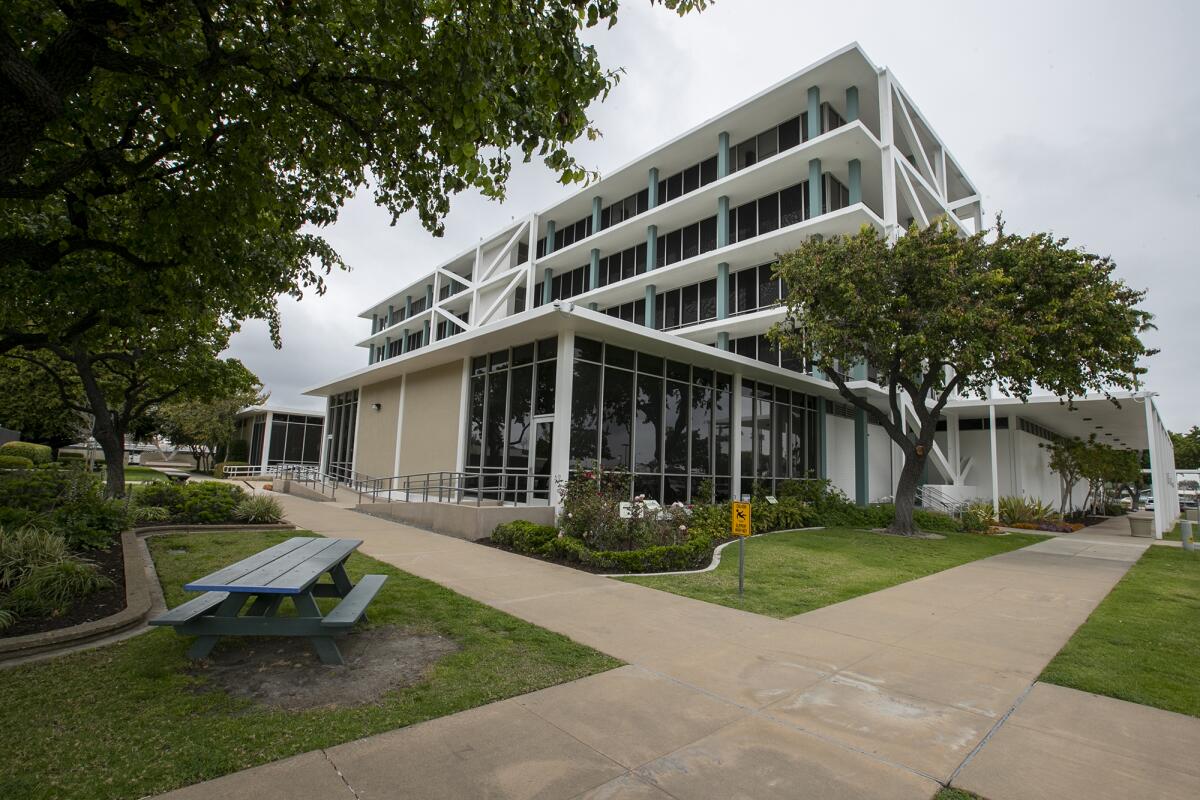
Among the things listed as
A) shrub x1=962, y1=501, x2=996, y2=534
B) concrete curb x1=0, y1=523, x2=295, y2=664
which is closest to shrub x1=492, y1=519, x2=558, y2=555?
concrete curb x1=0, y1=523, x2=295, y2=664

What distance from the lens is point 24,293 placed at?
792 centimetres

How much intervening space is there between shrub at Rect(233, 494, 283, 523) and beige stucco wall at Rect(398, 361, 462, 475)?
5.21m

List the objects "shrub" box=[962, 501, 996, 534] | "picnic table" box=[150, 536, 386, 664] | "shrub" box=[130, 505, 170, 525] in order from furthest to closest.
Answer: "shrub" box=[962, 501, 996, 534] → "shrub" box=[130, 505, 170, 525] → "picnic table" box=[150, 536, 386, 664]

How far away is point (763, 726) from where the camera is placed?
397cm

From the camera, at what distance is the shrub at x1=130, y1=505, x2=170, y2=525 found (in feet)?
36.9

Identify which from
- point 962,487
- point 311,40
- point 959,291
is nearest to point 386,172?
point 311,40

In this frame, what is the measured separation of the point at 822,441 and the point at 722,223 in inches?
384

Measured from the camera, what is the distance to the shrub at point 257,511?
43.0 feet

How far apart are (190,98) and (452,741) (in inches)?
234

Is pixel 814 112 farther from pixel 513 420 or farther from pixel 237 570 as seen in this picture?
pixel 237 570

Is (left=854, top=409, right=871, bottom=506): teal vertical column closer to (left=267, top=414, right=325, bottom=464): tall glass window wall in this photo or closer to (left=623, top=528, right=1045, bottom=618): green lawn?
(left=623, top=528, right=1045, bottom=618): green lawn

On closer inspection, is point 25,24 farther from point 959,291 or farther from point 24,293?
point 959,291

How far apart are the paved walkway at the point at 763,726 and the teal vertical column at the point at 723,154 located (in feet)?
69.5

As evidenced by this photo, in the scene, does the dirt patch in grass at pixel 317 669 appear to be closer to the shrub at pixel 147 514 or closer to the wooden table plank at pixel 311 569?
the wooden table plank at pixel 311 569
